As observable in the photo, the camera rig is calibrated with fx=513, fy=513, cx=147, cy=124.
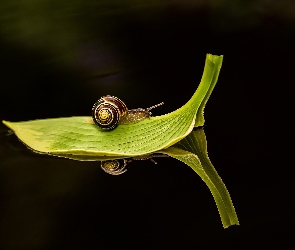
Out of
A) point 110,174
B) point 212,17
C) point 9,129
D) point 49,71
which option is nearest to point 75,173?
point 110,174

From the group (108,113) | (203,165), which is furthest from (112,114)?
(203,165)

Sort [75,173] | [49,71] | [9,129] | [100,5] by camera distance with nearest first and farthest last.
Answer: [75,173], [9,129], [49,71], [100,5]

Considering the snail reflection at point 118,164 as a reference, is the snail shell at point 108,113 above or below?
above

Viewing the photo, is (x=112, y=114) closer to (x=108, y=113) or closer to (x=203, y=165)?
(x=108, y=113)

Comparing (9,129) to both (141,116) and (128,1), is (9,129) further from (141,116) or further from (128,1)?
(128,1)
